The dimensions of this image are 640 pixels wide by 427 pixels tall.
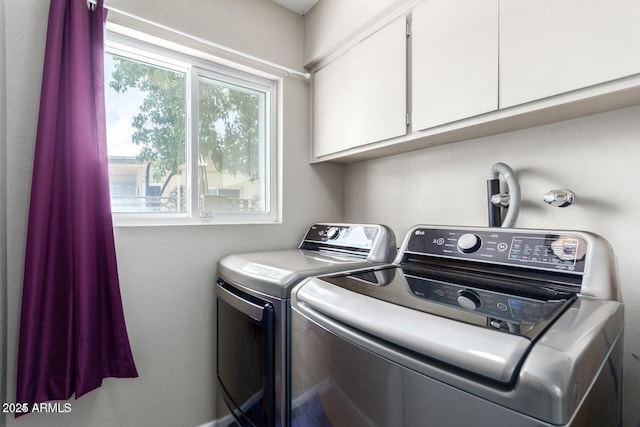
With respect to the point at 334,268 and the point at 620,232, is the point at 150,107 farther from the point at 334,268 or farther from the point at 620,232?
the point at 620,232

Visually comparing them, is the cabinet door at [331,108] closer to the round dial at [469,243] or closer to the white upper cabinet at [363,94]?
the white upper cabinet at [363,94]

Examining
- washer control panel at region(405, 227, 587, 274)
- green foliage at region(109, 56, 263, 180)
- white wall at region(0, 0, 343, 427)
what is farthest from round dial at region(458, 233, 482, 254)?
green foliage at region(109, 56, 263, 180)

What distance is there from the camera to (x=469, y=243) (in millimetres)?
1089

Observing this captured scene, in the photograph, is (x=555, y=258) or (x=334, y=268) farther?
(x=334, y=268)

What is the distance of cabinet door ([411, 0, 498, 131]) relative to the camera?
1073 millimetres

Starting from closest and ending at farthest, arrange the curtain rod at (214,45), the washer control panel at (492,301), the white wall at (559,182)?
the washer control panel at (492,301), the white wall at (559,182), the curtain rod at (214,45)

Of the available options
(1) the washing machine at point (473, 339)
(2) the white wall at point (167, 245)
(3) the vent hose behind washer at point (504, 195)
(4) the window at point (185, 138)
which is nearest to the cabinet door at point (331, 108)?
(2) the white wall at point (167, 245)

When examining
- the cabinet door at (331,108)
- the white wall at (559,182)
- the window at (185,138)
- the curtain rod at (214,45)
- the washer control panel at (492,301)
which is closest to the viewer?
the washer control panel at (492,301)

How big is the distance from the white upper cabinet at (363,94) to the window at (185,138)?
1.09ft

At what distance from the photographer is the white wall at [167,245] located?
45.8 inches

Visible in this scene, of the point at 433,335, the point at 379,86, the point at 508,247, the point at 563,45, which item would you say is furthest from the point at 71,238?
the point at 563,45

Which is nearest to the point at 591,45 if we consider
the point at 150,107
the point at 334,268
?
the point at 334,268

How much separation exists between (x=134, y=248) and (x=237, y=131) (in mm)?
862

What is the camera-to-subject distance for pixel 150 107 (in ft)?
5.07
